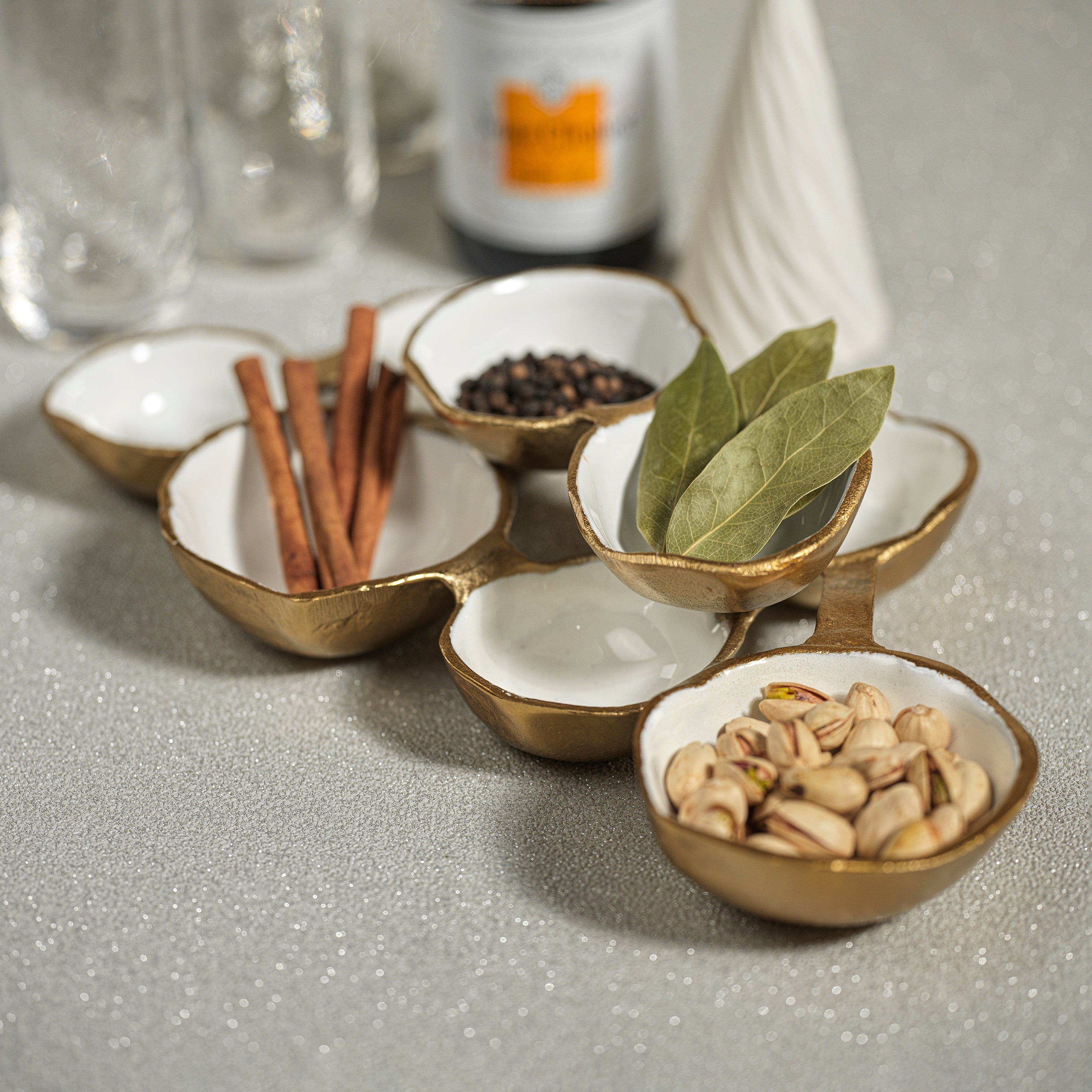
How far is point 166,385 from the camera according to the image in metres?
0.61

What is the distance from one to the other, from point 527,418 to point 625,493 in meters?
0.06

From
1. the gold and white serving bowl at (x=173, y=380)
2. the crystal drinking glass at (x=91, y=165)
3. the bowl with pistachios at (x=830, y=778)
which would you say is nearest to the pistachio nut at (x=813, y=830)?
the bowl with pistachios at (x=830, y=778)

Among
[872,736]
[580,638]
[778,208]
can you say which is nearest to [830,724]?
[872,736]

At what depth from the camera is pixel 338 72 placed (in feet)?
2.27

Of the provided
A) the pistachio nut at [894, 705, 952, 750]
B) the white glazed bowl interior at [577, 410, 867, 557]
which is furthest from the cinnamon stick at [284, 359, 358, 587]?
the pistachio nut at [894, 705, 952, 750]

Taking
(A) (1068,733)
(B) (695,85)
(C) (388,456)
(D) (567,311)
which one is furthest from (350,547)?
(B) (695,85)

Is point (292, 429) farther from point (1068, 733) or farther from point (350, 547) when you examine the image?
point (1068, 733)

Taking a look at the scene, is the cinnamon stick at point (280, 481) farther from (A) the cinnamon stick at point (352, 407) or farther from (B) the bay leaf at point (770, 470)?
(B) the bay leaf at point (770, 470)

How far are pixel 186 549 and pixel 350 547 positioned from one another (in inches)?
2.9

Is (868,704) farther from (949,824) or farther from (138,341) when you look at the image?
(138,341)

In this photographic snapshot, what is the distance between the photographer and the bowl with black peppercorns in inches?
19.0

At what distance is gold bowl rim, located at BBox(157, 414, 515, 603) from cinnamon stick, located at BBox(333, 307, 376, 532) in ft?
0.14

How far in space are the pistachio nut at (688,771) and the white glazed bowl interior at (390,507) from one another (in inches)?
6.0

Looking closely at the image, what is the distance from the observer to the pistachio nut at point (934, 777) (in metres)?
0.34
